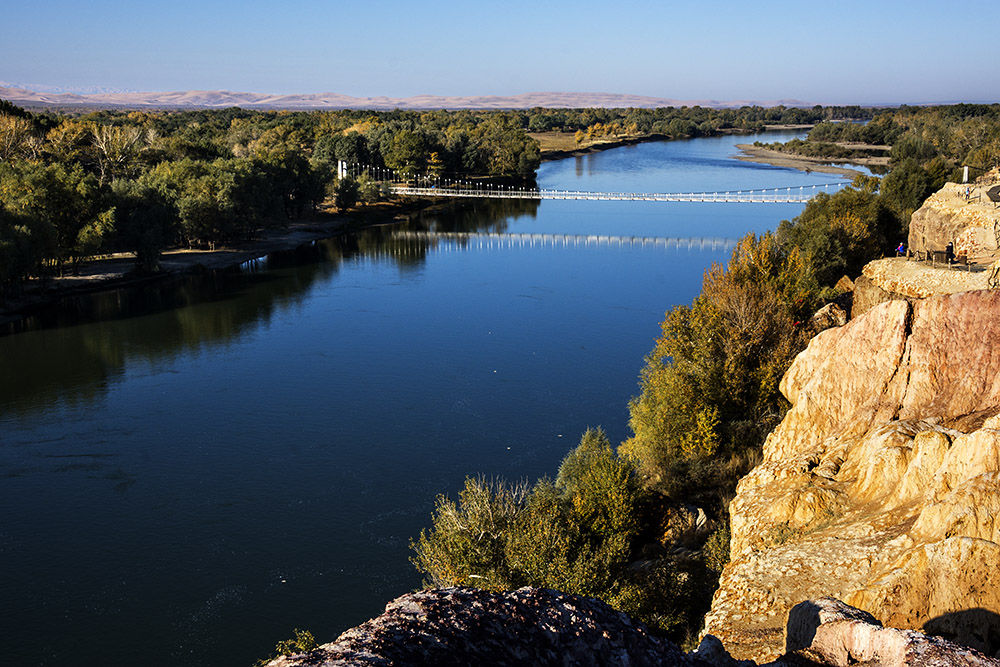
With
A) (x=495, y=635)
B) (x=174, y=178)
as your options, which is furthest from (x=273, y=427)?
(x=174, y=178)

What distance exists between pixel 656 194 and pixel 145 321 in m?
54.4

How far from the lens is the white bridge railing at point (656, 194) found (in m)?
77.6

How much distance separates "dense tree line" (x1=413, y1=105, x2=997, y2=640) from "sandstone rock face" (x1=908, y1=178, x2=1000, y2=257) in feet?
15.6

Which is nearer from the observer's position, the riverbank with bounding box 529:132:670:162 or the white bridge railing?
the white bridge railing

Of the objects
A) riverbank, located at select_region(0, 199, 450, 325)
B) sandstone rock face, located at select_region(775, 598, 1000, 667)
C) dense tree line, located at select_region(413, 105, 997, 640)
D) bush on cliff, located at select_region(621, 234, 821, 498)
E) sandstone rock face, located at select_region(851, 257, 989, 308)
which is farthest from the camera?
riverbank, located at select_region(0, 199, 450, 325)

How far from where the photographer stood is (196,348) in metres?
41.3

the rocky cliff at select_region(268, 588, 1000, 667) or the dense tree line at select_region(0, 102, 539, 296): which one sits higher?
the dense tree line at select_region(0, 102, 539, 296)

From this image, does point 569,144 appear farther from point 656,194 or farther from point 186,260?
point 186,260

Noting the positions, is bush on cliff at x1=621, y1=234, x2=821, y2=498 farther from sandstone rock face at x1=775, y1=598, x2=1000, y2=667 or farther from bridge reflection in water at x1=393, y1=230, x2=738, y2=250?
bridge reflection in water at x1=393, y1=230, x2=738, y2=250

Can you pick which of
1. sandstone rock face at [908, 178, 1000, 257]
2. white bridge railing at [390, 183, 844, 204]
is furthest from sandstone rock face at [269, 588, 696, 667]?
white bridge railing at [390, 183, 844, 204]

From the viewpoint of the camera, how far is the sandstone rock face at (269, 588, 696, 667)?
706 cm

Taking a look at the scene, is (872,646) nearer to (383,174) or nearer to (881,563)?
(881,563)

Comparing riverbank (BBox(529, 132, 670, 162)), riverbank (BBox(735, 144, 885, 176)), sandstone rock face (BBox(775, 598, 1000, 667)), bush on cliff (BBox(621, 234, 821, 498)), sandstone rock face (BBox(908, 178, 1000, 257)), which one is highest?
riverbank (BBox(529, 132, 670, 162))

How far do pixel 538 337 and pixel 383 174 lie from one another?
222ft
